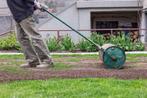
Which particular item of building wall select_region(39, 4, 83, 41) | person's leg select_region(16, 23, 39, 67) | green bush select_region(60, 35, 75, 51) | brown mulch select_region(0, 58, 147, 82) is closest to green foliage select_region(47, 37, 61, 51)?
green bush select_region(60, 35, 75, 51)

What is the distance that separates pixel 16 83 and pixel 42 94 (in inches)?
33.7

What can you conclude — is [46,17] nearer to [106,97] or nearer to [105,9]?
[105,9]

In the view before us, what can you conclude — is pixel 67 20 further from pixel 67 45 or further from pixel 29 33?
pixel 29 33

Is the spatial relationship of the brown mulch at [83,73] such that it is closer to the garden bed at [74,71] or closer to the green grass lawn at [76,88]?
the garden bed at [74,71]

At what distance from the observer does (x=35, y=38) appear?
886cm

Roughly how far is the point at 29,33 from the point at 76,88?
7.88ft

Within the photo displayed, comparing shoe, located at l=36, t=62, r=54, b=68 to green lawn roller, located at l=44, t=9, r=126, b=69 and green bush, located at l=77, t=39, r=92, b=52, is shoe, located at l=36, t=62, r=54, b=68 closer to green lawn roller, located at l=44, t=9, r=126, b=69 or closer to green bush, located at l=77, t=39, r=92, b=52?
green lawn roller, located at l=44, t=9, r=126, b=69

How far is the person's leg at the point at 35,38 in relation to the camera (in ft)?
28.6

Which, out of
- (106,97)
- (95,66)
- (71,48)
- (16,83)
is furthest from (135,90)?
(71,48)

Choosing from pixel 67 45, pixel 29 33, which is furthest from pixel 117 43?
pixel 29 33

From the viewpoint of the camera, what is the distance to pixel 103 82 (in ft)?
23.3

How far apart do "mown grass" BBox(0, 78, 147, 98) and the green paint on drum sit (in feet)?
4.55

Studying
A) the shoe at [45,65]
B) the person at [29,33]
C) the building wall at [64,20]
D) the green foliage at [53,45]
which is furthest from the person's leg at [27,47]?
the building wall at [64,20]

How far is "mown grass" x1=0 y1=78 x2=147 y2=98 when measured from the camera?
626cm
